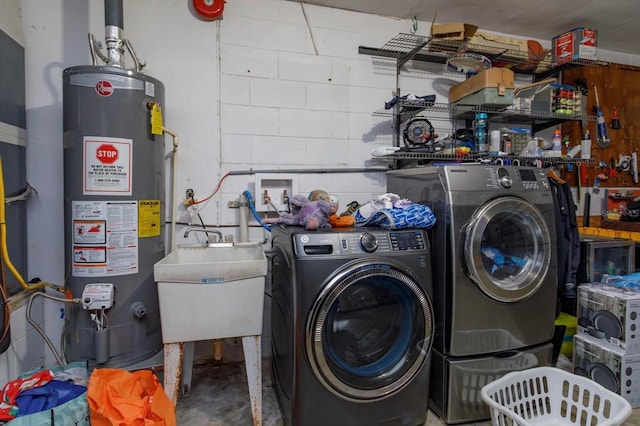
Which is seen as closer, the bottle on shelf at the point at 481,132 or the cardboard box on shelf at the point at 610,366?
the cardboard box on shelf at the point at 610,366

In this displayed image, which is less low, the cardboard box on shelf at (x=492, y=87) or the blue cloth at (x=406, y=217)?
the cardboard box on shelf at (x=492, y=87)

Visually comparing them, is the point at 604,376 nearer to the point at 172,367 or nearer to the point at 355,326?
the point at 355,326

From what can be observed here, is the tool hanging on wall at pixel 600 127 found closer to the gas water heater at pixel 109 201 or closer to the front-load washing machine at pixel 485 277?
the front-load washing machine at pixel 485 277

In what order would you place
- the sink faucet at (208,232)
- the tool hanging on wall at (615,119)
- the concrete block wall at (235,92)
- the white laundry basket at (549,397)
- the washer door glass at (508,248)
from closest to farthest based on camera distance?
the white laundry basket at (549,397) → the washer door glass at (508,248) → the concrete block wall at (235,92) → the sink faucet at (208,232) → the tool hanging on wall at (615,119)

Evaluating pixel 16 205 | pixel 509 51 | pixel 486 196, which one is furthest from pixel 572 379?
pixel 16 205

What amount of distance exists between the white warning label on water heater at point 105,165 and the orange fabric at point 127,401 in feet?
2.81

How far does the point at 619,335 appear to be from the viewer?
1854 mm

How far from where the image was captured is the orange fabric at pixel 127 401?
4.24ft

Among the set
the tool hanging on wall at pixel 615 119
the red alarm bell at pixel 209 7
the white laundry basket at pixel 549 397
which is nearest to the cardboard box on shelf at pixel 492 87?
the tool hanging on wall at pixel 615 119

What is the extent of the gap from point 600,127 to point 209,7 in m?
3.38

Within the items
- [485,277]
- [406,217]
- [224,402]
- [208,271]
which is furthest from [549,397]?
[208,271]

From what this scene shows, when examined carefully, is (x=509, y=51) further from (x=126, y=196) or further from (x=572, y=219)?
(x=126, y=196)

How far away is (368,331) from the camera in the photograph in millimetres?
1594

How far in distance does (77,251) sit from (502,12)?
10.5ft
